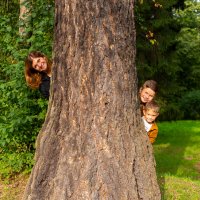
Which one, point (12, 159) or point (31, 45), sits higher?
point (31, 45)

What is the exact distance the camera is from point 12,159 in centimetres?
609

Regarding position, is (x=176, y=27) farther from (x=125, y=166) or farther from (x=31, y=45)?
(x=125, y=166)

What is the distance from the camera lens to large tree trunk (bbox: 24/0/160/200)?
3.85 meters

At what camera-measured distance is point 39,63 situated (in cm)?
532

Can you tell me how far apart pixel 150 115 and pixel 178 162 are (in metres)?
6.64

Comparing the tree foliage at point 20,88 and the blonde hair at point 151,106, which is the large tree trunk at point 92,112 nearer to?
the blonde hair at point 151,106

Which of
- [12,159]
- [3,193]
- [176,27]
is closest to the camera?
[3,193]

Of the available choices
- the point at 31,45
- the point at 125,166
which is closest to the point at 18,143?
the point at 31,45

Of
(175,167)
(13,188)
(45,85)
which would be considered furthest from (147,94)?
(175,167)

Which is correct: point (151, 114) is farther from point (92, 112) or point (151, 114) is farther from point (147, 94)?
point (92, 112)

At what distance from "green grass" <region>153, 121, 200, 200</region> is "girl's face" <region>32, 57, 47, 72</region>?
240 cm

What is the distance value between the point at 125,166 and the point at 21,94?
2.56m

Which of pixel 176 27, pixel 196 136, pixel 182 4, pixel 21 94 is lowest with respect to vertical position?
pixel 196 136

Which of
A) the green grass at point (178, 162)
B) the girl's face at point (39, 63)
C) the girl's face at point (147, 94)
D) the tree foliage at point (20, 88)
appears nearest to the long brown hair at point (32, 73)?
the girl's face at point (39, 63)
